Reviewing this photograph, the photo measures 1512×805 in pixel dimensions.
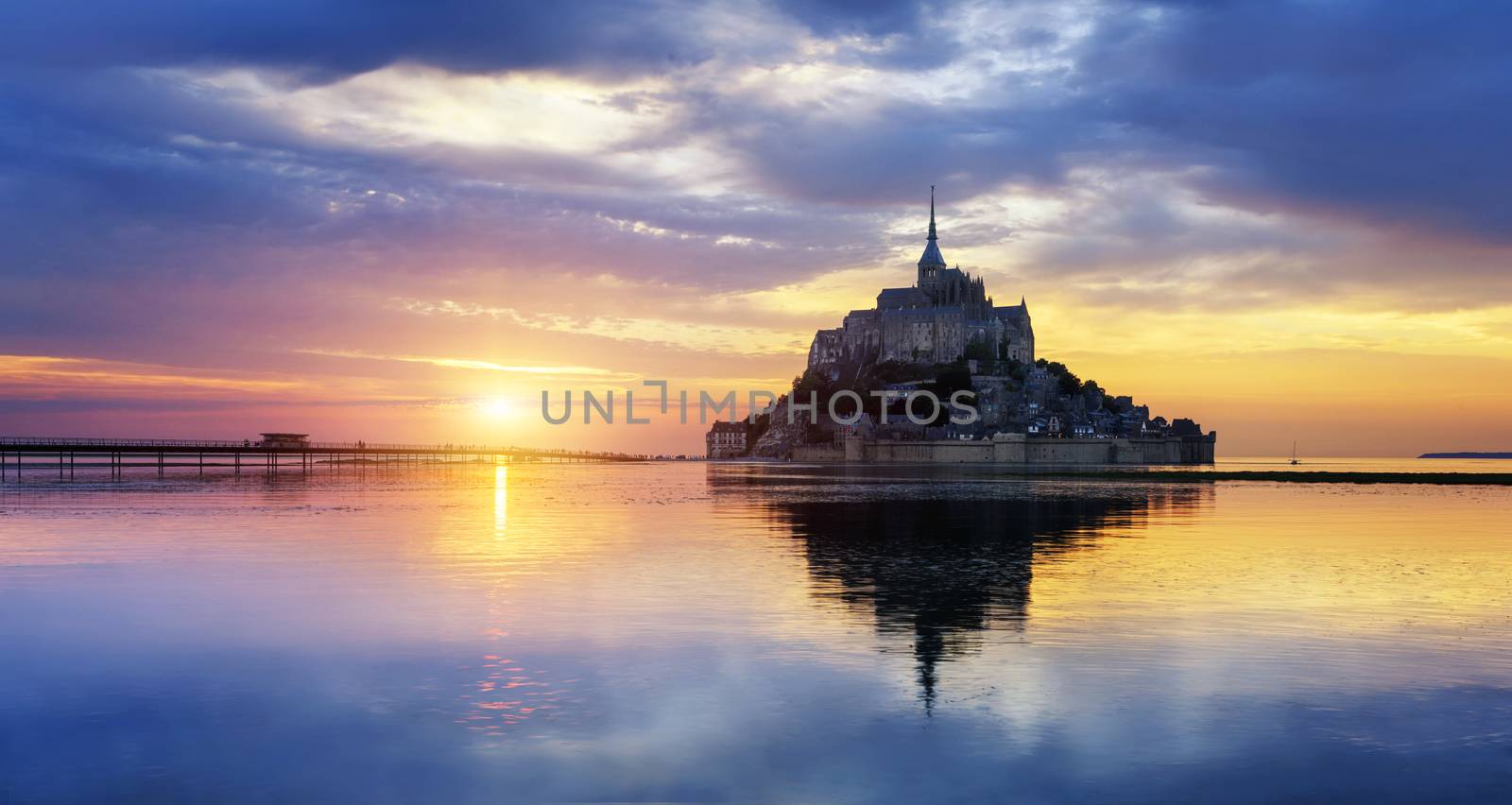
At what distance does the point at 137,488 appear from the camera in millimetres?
88125

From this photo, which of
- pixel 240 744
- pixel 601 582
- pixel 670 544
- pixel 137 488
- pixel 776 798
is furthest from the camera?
pixel 137 488

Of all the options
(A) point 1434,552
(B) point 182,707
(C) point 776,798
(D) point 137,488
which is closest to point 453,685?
(B) point 182,707

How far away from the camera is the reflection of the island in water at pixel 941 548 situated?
20609 millimetres

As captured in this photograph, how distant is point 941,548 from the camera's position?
35875 mm

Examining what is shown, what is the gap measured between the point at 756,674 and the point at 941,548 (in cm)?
2053

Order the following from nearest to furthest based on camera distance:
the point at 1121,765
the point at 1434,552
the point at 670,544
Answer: the point at 1121,765, the point at 1434,552, the point at 670,544

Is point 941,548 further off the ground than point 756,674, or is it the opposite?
point 756,674

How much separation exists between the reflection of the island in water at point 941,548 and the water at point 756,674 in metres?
0.22

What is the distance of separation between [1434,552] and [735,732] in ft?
98.4

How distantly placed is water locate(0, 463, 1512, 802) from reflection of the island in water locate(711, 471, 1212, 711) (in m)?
0.22

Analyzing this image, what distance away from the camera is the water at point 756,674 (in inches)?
452

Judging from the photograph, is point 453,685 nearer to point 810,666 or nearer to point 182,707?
point 182,707

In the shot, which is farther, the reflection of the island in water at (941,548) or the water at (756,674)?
the reflection of the island in water at (941,548)

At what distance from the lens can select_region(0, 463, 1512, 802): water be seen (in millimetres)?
11469
